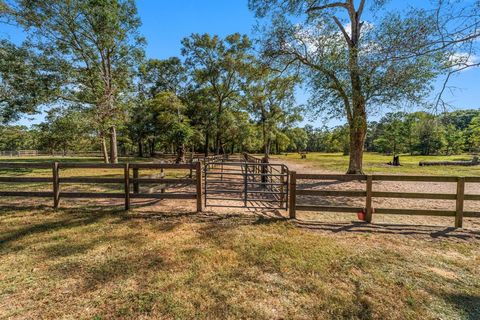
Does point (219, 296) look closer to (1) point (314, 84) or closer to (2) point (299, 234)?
(2) point (299, 234)

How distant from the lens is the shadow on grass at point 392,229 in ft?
15.1

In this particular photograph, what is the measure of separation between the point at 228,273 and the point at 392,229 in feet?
13.0

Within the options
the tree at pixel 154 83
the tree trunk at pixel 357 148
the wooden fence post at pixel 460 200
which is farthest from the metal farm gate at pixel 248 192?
the tree at pixel 154 83

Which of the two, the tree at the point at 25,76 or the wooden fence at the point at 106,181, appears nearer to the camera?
the wooden fence at the point at 106,181

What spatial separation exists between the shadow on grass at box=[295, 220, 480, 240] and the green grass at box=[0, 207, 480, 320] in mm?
246

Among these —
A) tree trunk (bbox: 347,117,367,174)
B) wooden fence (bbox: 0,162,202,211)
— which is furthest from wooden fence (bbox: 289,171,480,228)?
tree trunk (bbox: 347,117,367,174)

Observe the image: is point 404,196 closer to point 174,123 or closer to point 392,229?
point 392,229

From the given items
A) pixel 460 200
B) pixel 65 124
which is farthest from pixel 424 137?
pixel 65 124

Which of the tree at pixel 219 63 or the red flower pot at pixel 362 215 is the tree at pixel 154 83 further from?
the red flower pot at pixel 362 215

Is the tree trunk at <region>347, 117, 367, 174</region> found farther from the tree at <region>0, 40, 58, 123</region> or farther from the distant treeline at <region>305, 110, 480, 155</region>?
the tree at <region>0, 40, 58, 123</region>

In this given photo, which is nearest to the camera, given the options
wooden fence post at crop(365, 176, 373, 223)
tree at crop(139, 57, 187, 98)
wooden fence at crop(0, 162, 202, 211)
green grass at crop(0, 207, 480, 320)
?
green grass at crop(0, 207, 480, 320)

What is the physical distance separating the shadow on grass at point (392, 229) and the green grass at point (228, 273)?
25cm

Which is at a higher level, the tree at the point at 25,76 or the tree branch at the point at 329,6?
→ the tree branch at the point at 329,6

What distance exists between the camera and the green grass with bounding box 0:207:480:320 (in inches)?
96.0
